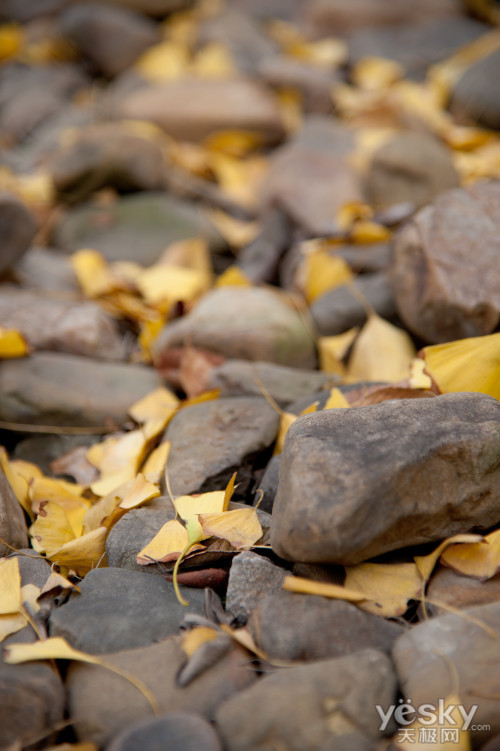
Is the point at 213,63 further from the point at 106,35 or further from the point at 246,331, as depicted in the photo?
the point at 246,331

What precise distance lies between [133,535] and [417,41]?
273cm

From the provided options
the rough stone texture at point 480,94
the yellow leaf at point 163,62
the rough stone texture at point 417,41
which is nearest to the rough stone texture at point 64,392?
the rough stone texture at point 480,94

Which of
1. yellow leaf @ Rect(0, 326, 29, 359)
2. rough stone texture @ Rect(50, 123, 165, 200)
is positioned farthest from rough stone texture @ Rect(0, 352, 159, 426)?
rough stone texture @ Rect(50, 123, 165, 200)

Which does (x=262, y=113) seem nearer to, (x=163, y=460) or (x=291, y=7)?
(x=291, y=7)

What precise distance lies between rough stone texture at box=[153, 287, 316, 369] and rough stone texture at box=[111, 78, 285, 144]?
1.24 meters

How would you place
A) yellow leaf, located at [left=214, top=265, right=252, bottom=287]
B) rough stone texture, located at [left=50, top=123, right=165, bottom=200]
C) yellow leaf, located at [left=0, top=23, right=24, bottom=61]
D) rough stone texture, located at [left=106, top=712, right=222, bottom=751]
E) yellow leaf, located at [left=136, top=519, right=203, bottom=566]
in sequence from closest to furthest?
rough stone texture, located at [left=106, top=712, right=222, bottom=751]
yellow leaf, located at [left=136, top=519, right=203, bottom=566]
yellow leaf, located at [left=214, top=265, right=252, bottom=287]
rough stone texture, located at [left=50, top=123, right=165, bottom=200]
yellow leaf, located at [left=0, top=23, right=24, bottom=61]

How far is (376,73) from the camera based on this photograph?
105 inches

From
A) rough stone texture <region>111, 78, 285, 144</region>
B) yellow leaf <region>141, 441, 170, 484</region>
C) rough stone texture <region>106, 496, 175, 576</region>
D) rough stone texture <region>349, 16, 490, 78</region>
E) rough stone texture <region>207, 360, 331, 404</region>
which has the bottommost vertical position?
yellow leaf <region>141, 441, 170, 484</region>

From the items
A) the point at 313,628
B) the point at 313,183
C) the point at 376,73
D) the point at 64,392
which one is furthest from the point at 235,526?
the point at 376,73

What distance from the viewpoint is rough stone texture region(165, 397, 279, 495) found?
96cm

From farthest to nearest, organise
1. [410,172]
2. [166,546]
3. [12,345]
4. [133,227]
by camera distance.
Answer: [133,227], [410,172], [12,345], [166,546]

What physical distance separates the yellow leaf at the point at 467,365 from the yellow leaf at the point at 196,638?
1.64ft

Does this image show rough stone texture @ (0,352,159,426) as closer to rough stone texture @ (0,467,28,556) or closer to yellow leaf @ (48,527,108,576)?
rough stone texture @ (0,467,28,556)

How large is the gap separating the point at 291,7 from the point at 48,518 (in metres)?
3.25
